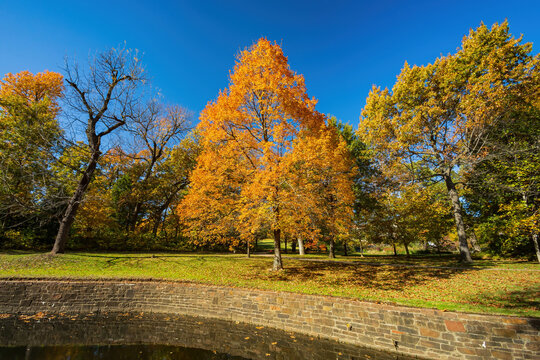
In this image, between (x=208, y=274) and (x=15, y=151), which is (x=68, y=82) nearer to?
(x=15, y=151)

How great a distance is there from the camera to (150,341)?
22.2 ft

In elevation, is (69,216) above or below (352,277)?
above

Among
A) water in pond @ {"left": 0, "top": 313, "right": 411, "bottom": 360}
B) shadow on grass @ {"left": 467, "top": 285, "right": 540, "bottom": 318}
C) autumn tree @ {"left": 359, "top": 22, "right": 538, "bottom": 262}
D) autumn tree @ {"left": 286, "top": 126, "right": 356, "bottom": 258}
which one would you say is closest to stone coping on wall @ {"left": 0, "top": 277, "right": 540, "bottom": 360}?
water in pond @ {"left": 0, "top": 313, "right": 411, "bottom": 360}

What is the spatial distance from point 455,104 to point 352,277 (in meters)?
13.3

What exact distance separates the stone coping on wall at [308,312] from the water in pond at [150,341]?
37 centimetres

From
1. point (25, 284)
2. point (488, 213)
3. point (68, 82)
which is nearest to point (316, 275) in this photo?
point (25, 284)

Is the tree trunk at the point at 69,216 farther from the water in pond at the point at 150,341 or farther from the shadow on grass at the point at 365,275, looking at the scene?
the shadow on grass at the point at 365,275

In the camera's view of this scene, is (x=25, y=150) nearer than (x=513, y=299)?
No

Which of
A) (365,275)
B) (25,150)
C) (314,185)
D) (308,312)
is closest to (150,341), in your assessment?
(308,312)

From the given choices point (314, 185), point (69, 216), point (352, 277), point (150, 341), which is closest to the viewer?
point (150, 341)

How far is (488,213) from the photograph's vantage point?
661 inches

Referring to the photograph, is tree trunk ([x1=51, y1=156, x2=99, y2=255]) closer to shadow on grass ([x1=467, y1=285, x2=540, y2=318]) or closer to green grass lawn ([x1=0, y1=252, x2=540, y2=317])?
green grass lawn ([x1=0, y1=252, x2=540, y2=317])

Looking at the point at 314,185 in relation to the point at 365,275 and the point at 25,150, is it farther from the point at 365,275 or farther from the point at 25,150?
the point at 25,150

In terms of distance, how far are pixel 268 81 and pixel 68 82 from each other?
13.4 meters
